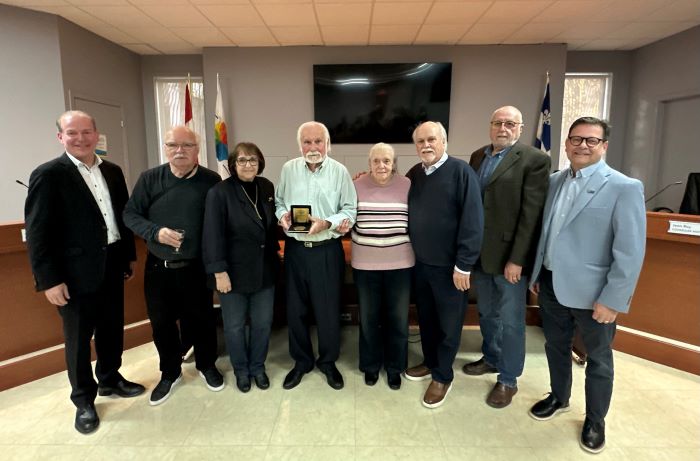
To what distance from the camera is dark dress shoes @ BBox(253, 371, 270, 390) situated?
2.31 m

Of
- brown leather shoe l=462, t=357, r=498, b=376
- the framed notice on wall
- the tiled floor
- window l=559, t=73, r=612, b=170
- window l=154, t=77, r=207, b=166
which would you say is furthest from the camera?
window l=154, t=77, r=207, b=166

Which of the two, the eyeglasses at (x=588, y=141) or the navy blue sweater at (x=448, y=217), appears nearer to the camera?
the eyeglasses at (x=588, y=141)

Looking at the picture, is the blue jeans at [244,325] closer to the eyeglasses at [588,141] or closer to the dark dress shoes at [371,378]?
the dark dress shoes at [371,378]

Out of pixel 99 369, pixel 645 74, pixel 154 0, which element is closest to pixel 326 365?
pixel 99 369

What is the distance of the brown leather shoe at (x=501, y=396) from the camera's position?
2.12 metres

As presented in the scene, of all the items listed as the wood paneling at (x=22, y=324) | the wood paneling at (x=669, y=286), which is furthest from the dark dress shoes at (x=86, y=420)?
the wood paneling at (x=669, y=286)

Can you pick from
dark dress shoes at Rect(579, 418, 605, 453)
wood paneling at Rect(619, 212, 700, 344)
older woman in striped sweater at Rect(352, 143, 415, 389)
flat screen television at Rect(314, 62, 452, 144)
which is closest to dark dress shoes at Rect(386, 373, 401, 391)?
older woman in striped sweater at Rect(352, 143, 415, 389)

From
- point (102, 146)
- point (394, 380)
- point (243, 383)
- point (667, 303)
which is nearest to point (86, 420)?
point (243, 383)

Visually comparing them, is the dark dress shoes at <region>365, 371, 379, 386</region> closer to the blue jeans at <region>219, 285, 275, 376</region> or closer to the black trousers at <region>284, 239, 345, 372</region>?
the black trousers at <region>284, 239, 345, 372</region>

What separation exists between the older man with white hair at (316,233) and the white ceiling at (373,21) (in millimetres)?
2371

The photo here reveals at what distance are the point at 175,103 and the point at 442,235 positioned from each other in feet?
17.3

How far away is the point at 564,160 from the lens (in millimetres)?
5676

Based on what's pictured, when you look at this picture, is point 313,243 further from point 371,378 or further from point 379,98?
point 379,98

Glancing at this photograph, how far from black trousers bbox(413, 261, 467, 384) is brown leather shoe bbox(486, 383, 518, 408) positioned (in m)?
0.25
